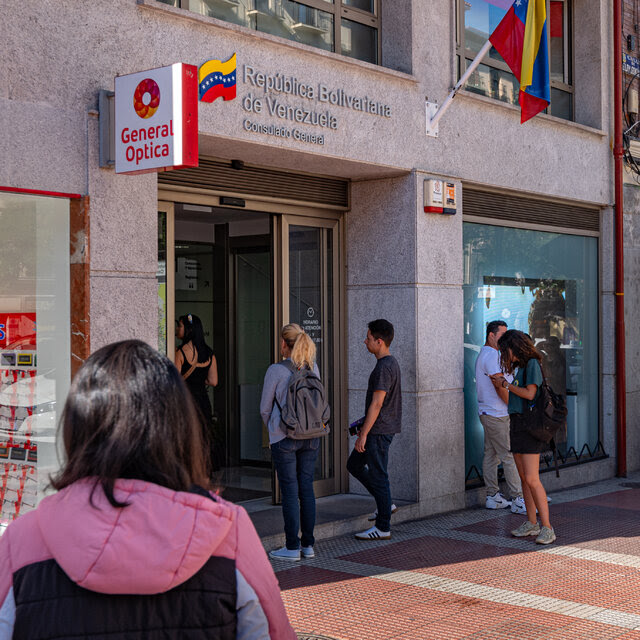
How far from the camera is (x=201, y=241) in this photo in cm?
1091

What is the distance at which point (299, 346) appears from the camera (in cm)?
695

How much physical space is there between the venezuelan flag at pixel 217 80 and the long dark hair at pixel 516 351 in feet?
9.94

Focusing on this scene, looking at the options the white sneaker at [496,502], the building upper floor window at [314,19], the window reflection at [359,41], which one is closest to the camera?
the building upper floor window at [314,19]

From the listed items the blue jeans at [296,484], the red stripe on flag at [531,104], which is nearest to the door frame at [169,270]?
the blue jeans at [296,484]

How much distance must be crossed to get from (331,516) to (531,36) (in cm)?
490

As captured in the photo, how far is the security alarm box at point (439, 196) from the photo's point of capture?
9172 millimetres

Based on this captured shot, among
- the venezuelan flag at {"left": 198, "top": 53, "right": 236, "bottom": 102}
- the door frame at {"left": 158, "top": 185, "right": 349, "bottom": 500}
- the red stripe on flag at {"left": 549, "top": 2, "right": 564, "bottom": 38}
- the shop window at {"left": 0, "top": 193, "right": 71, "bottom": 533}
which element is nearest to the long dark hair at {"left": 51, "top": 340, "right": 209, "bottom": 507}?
the shop window at {"left": 0, "top": 193, "right": 71, "bottom": 533}

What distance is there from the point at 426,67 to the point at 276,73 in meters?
2.16

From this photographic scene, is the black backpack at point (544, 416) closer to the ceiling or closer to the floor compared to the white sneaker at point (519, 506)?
closer to the ceiling

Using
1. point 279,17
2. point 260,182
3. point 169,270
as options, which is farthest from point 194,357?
point 279,17

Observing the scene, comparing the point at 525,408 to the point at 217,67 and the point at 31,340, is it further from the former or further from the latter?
the point at 31,340

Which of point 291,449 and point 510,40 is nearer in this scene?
point 291,449

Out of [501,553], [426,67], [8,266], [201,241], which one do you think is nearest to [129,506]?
[8,266]

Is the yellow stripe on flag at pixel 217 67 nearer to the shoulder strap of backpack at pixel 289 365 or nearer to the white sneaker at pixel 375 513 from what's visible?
the shoulder strap of backpack at pixel 289 365
